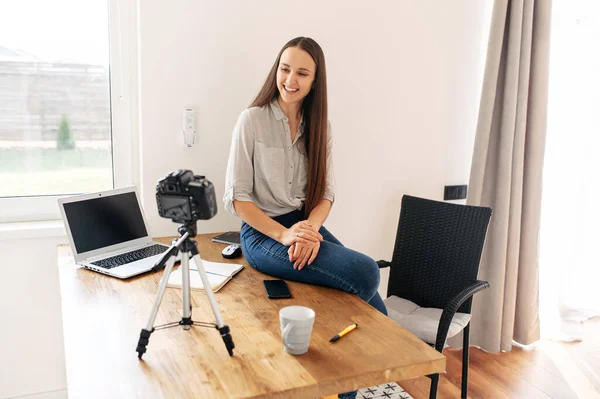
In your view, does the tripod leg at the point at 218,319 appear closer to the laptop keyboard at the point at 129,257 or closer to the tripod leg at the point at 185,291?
the tripod leg at the point at 185,291

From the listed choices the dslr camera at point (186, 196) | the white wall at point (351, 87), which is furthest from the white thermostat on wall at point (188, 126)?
the dslr camera at point (186, 196)

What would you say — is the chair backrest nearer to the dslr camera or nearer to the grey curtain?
the grey curtain

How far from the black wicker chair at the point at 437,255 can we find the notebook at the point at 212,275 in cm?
73

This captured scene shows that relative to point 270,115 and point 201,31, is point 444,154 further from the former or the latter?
point 201,31

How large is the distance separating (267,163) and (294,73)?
0.34 m

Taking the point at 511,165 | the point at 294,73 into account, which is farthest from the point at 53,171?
the point at 511,165

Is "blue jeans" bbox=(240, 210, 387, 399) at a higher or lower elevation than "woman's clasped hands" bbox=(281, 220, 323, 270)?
lower

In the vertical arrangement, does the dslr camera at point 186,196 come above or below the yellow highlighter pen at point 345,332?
above

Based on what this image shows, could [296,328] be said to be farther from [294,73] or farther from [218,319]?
[294,73]

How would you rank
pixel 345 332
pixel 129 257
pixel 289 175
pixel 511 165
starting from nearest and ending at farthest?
pixel 345 332, pixel 129 257, pixel 289 175, pixel 511 165

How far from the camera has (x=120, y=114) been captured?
7.69ft

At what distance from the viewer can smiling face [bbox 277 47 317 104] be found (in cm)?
201

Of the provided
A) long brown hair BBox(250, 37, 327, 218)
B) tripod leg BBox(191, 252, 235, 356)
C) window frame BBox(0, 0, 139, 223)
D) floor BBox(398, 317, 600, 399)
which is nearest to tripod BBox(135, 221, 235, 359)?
tripod leg BBox(191, 252, 235, 356)

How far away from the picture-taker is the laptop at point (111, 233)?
6.16 ft
